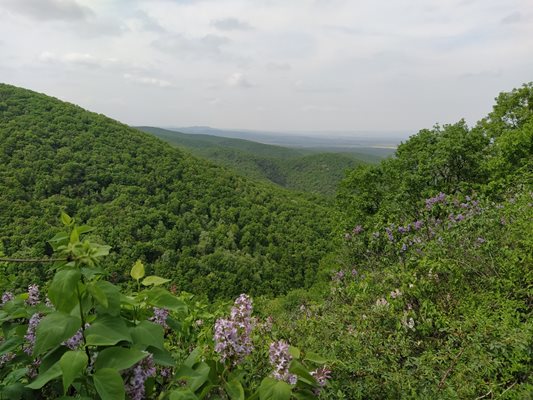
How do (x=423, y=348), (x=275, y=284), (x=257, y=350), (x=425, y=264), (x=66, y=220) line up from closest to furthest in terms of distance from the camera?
1. (x=66, y=220)
2. (x=257, y=350)
3. (x=423, y=348)
4. (x=425, y=264)
5. (x=275, y=284)

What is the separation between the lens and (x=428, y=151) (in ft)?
46.5

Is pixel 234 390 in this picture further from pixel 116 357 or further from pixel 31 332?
pixel 31 332

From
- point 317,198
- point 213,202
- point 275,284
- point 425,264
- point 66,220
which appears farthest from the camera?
point 317,198

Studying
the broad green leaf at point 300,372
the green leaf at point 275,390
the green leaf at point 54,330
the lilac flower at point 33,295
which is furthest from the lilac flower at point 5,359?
the broad green leaf at point 300,372

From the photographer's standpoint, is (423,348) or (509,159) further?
(509,159)

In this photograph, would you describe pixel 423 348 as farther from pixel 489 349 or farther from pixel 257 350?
pixel 257 350

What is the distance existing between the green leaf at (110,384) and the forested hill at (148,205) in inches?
1200

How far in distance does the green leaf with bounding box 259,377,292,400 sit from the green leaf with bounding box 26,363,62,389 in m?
0.80

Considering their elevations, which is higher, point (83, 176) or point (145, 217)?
point (83, 176)

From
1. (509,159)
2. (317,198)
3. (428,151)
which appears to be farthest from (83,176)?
(509,159)

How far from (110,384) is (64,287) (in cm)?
39

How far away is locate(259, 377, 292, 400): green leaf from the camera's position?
1391 mm

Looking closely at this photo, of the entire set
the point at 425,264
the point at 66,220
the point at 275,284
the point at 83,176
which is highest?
the point at 66,220

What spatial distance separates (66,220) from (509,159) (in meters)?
14.3
